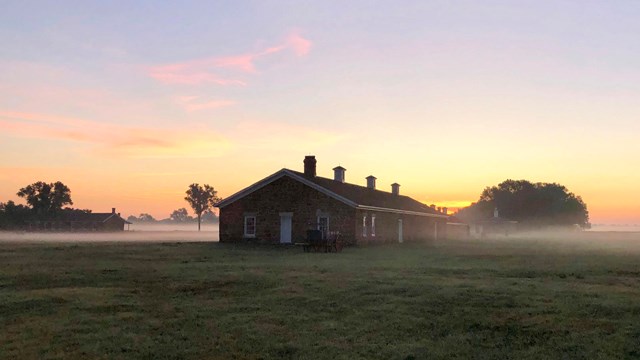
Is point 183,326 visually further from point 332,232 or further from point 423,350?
point 332,232

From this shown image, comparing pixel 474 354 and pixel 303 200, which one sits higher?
pixel 303 200

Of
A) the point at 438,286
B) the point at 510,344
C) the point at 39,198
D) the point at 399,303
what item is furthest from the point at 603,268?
the point at 39,198

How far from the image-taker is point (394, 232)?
52.4 m

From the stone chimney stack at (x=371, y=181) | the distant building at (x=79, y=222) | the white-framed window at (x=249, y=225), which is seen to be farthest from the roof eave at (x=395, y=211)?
the distant building at (x=79, y=222)

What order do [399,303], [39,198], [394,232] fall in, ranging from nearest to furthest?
[399,303] < [394,232] < [39,198]

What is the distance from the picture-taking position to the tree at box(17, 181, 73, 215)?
14775 cm

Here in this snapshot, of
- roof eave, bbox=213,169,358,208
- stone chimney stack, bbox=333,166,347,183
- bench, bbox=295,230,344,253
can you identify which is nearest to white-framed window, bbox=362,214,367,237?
roof eave, bbox=213,169,358,208

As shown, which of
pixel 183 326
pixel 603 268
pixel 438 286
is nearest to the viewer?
pixel 183 326

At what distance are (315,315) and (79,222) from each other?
13035 cm

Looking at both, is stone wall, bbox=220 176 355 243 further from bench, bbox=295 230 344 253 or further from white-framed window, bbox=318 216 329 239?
bench, bbox=295 230 344 253

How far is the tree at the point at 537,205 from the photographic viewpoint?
16512 centimetres

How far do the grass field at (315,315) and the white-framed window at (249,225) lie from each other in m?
24.3

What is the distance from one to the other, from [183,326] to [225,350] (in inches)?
84.2

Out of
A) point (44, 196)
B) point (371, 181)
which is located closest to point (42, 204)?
point (44, 196)
